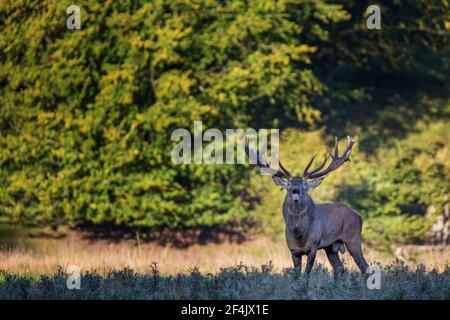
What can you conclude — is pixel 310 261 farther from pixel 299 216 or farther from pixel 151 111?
pixel 151 111

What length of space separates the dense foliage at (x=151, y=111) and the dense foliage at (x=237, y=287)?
32.2ft

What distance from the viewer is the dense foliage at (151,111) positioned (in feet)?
76.5

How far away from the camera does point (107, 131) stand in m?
23.3

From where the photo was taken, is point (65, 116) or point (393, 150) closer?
point (65, 116)

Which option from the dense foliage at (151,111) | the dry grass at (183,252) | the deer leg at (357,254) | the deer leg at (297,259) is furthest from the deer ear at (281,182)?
the dense foliage at (151,111)

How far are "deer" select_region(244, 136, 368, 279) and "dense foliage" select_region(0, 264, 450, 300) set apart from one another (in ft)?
1.42

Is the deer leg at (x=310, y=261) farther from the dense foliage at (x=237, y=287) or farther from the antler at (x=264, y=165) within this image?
the antler at (x=264, y=165)

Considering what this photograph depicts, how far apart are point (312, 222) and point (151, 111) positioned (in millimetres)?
10149

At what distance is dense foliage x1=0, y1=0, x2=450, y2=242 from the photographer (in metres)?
23.3

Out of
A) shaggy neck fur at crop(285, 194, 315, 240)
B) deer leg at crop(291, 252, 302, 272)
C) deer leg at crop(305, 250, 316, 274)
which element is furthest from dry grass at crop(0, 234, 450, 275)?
shaggy neck fur at crop(285, 194, 315, 240)

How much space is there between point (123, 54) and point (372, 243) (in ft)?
24.8
